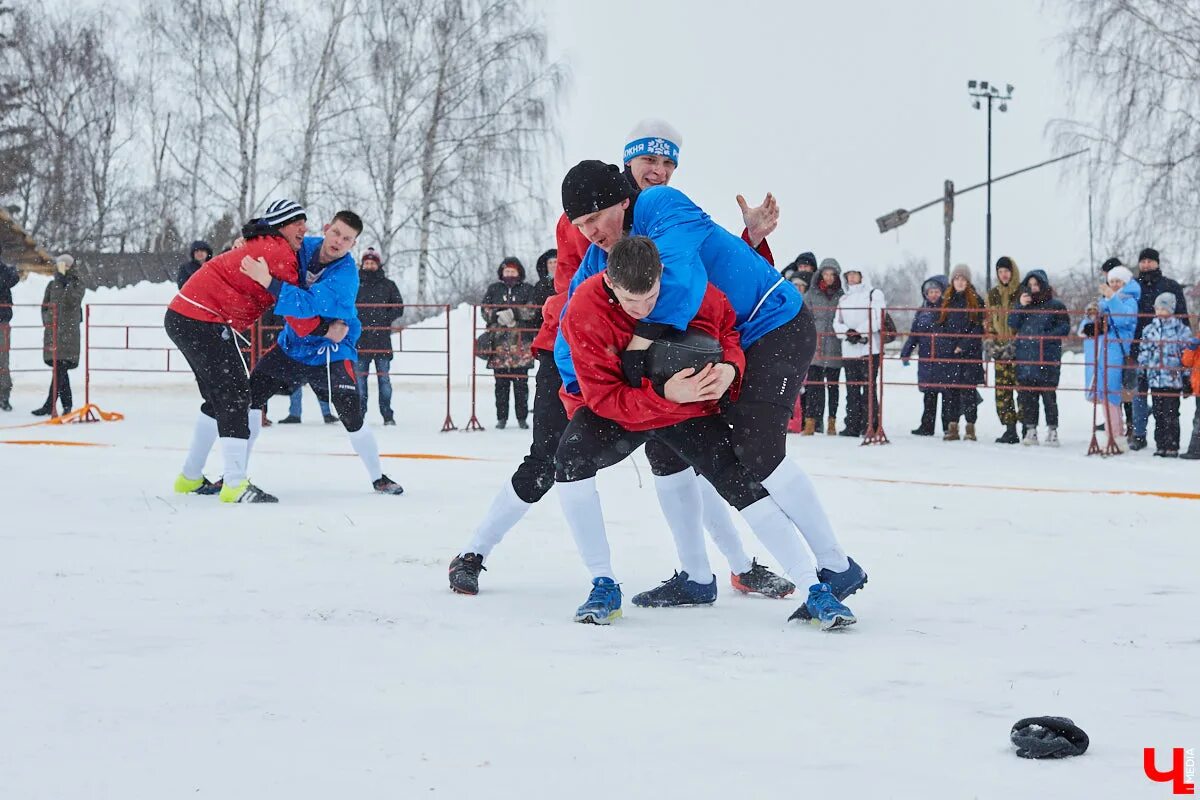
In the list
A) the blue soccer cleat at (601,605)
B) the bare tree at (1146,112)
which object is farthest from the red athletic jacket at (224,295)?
the bare tree at (1146,112)

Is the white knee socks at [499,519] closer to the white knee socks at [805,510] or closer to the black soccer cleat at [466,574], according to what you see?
the black soccer cleat at [466,574]

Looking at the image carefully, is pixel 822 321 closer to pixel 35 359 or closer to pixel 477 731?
pixel 477 731

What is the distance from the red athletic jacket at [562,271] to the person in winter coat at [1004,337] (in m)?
7.90

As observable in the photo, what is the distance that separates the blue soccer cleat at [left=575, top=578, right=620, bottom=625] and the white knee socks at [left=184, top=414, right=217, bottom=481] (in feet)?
12.6

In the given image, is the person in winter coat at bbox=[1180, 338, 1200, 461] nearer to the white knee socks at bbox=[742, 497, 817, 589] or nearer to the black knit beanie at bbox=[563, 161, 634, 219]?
the white knee socks at bbox=[742, 497, 817, 589]

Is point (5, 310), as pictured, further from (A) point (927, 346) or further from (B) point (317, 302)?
(A) point (927, 346)

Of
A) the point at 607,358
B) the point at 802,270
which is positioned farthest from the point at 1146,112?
the point at 607,358

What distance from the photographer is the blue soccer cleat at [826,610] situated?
425 centimetres

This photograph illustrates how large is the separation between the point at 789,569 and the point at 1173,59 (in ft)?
66.7

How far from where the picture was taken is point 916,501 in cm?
800

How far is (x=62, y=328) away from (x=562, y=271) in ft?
36.7

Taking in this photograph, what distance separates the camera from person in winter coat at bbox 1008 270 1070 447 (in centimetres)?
1208

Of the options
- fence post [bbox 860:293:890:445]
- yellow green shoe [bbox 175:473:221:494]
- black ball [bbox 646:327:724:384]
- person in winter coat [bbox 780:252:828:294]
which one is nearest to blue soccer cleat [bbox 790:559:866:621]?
black ball [bbox 646:327:724:384]

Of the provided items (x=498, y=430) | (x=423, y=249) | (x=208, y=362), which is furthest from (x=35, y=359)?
(x=208, y=362)
